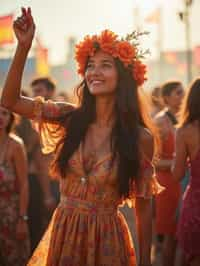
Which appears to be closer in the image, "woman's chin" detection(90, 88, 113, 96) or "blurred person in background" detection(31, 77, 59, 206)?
"woman's chin" detection(90, 88, 113, 96)

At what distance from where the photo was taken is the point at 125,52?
518cm

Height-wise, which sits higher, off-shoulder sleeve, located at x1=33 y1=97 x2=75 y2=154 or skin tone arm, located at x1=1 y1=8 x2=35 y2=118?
skin tone arm, located at x1=1 y1=8 x2=35 y2=118

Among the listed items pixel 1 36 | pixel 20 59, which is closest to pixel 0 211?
pixel 20 59

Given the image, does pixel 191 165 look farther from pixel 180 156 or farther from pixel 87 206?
pixel 87 206

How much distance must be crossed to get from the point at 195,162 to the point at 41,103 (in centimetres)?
188

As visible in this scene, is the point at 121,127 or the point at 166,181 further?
the point at 166,181

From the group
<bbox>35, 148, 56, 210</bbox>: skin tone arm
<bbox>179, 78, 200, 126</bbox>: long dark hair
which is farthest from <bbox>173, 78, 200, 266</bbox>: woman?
<bbox>35, 148, 56, 210</bbox>: skin tone arm

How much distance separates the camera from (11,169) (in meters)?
7.16

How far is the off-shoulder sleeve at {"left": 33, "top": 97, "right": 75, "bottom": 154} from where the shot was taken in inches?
198

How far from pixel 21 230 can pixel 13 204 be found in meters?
0.24

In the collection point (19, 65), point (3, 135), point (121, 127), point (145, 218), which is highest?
point (19, 65)

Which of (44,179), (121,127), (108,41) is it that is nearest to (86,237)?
(121,127)

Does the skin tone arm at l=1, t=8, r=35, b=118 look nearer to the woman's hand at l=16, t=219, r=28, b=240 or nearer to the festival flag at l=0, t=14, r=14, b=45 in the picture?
the woman's hand at l=16, t=219, r=28, b=240

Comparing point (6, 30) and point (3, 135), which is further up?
point (6, 30)
